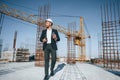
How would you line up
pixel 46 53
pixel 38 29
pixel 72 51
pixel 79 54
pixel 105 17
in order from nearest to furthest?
pixel 46 53, pixel 105 17, pixel 38 29, pixel 72 51, pixel 79 54

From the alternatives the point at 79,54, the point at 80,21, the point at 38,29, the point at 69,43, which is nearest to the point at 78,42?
the point at 79,54

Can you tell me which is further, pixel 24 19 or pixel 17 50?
pixel 17 50

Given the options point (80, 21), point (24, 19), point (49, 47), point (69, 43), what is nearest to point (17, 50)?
point (24, 19)

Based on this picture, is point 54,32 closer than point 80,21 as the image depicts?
Yes

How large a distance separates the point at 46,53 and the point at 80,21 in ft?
76.7

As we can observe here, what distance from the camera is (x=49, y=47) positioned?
297 centimetres

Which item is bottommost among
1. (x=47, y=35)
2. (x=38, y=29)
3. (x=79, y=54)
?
(x=79, y=54)

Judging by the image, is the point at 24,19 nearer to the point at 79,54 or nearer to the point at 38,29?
the point at 79,54

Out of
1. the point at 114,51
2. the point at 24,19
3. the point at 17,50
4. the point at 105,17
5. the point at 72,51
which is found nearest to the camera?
the point at 114,51

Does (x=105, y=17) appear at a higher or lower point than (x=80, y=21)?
lower

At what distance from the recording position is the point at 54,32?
315 centimetres

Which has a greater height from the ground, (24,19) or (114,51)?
(24,19)

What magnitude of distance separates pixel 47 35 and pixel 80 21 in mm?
23211

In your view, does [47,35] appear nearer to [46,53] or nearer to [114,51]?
[46,53]
